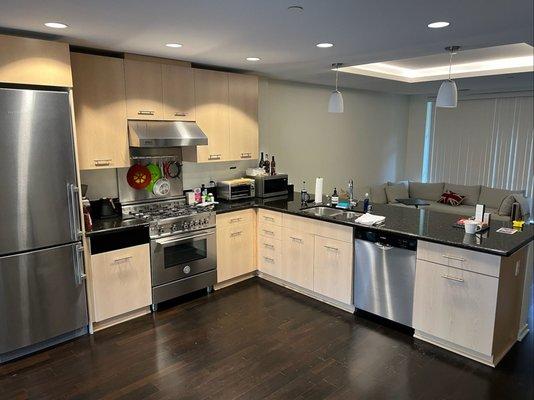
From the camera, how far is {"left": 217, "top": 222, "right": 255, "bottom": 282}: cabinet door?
13.4 feet

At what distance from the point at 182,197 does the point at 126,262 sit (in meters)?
1.16

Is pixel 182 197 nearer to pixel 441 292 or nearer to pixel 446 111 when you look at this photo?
pixel 441 292

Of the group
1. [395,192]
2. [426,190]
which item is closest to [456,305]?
[395,192]

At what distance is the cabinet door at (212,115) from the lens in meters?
4.06

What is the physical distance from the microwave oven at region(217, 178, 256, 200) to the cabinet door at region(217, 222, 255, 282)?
0.42 m

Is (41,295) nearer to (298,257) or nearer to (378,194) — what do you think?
(298,257)

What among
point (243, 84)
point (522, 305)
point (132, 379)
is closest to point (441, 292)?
point (522, 305)

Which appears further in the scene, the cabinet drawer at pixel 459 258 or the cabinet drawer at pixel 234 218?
the cabinet drawer at pixel 234 218

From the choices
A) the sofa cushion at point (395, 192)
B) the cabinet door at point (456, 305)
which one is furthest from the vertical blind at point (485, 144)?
the cabinet door at point (456, 305)

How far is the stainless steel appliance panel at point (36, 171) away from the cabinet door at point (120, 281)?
1.28 feet

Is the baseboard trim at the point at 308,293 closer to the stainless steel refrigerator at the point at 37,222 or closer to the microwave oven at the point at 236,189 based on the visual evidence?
the microwave oven at the point at 236,189

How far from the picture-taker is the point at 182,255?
3799 millimetres

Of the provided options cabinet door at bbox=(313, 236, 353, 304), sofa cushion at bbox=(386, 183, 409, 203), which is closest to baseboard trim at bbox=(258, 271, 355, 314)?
cabinet door at bbox=(313, 236, 353, 304)

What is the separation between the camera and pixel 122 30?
2684 millimetres
